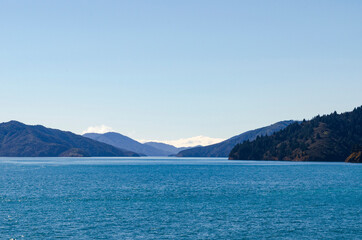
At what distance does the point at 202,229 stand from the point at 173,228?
4.50 meters

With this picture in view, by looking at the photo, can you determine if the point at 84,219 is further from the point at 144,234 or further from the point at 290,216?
the point at 290,216

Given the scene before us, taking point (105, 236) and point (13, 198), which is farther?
point (13, 198)

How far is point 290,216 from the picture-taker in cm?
7175

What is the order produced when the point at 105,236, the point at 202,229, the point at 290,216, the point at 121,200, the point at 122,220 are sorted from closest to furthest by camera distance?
1. the point at 105,236
2. the point at 202,229
3. the point at 122,220
4. the point at 290,216
5. the point at 121,200

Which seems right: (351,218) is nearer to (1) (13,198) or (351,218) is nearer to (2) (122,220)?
(2) (122,220)

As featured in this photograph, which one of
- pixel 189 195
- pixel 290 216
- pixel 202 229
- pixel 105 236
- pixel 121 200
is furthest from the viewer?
pixel 189 195

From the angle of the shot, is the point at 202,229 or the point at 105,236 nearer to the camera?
the point at 105,236

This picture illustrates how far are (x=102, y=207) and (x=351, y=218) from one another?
48091mm

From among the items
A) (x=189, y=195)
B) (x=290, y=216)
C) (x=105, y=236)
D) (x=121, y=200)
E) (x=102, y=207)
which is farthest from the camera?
(x=189, y=195)

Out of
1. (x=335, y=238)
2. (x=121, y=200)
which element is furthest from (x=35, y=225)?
(x=335, y=238)

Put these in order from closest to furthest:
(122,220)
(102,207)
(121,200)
Answer: (122,220)
(102,207)
(121,200)

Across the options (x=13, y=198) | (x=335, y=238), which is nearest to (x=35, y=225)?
(x=13, y=198)

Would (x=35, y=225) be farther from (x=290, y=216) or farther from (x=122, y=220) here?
(x=290, y=216)

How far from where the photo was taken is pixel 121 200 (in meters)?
93.6
